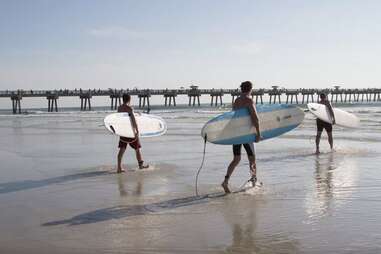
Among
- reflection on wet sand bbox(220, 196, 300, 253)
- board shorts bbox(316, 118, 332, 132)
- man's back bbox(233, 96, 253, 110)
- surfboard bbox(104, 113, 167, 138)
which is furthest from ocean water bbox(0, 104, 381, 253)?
board shorts bbox(316, 118, 332, 132)

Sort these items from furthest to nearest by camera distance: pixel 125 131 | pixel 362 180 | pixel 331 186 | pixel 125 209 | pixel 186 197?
pixel 125 131, pixel 362 180, pixel 331 186, pixel 186 197, pixel 125 209

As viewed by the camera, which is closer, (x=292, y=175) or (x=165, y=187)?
(x=165, y=187)

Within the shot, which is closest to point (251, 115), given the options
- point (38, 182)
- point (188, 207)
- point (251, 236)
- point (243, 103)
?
point (243, 103)

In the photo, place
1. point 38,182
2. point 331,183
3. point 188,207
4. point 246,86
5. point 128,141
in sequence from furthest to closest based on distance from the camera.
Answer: point 128,141 → point 38,182 → point 331,183 → point 246,86 → point 188,207

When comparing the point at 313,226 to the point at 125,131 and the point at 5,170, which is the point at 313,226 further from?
the point at 5,170

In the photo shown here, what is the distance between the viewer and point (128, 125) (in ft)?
28.6

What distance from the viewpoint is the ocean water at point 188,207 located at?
13.7 ft

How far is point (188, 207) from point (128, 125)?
3.47m

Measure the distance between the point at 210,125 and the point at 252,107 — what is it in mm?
686

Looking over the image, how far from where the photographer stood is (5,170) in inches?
339

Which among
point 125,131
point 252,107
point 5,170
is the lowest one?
point 5,170

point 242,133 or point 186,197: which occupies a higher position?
point 242,133

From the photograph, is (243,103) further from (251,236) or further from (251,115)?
(251,236)

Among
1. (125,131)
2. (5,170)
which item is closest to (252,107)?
(125,131)
